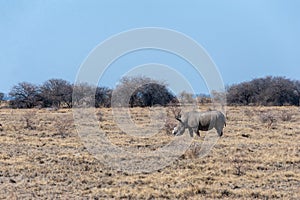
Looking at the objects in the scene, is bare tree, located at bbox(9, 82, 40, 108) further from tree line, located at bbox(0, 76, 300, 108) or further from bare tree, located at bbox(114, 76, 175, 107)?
bare tree, located at bbox(114, 76, 175, 107)

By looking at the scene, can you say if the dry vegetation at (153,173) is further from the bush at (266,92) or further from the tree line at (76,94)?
the bush at (266,92)

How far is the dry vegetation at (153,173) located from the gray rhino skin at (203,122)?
0.71 m

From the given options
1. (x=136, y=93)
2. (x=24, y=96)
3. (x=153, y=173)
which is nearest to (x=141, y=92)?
(x=136, y=93)

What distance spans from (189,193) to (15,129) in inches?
383

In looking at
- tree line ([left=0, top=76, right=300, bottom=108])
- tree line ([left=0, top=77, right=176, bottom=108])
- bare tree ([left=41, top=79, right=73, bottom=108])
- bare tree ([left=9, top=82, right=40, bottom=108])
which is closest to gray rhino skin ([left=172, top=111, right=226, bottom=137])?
tree line ([left=0, top=76, right=300, bottom=108])

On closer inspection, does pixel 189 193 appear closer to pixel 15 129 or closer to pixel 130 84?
pixel 15 129

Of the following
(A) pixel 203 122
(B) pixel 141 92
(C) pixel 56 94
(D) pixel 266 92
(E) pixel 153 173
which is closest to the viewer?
(E) pixel 153 173

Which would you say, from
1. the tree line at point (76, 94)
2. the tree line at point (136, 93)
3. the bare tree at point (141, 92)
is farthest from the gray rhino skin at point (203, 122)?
the bare tree at point (141, 92)

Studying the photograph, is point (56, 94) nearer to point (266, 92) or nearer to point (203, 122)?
point (266, 92)

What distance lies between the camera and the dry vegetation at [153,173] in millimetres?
7141

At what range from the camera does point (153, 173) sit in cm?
866

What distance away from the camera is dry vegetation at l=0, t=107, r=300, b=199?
7141mm

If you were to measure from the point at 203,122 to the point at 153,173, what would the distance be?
18.2 ft

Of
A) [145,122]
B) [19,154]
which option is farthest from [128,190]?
[145,122]
